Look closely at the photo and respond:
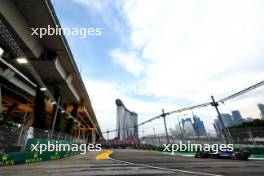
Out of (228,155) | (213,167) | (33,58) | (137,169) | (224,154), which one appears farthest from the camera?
(224,154)

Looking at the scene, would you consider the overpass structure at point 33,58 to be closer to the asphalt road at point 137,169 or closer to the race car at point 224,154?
the asphalt road at point 137,169

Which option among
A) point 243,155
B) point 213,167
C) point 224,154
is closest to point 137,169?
point 213,167

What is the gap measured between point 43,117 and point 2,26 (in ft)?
48.2

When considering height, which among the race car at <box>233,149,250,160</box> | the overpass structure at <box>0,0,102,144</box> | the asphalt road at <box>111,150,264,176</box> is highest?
the overpass structure at <box>0,0,102,144</box>

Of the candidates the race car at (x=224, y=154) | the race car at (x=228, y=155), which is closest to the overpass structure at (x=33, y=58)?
the race car at (x=228, y=155)

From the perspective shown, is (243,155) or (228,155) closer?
(243,155)

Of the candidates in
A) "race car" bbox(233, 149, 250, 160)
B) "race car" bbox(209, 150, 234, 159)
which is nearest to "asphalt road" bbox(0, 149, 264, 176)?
"race car" bbox(233, 149, 250, 160)

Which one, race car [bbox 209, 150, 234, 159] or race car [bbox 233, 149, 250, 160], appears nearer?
race car [bbox 233, 149, 250, 160]

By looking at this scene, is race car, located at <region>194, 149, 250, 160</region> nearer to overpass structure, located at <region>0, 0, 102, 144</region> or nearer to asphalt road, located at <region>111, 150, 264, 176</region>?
asphalt road, located at <region>111, 150, 264, 176</region>

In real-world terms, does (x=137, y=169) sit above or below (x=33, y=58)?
below

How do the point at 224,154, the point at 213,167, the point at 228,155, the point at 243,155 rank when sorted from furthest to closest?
1. the point at 224,154
2. the point at 228,155
3. the point at 243,155
4. the point at 213,167

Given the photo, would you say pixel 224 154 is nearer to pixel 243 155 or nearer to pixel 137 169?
pixel 243 155

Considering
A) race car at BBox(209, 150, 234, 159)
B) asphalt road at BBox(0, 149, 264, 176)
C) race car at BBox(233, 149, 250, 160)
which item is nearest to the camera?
asphalt road at BBox(0, 149, 264, 176)

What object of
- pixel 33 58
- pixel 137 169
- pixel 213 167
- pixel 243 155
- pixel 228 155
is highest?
pixel 33 58
